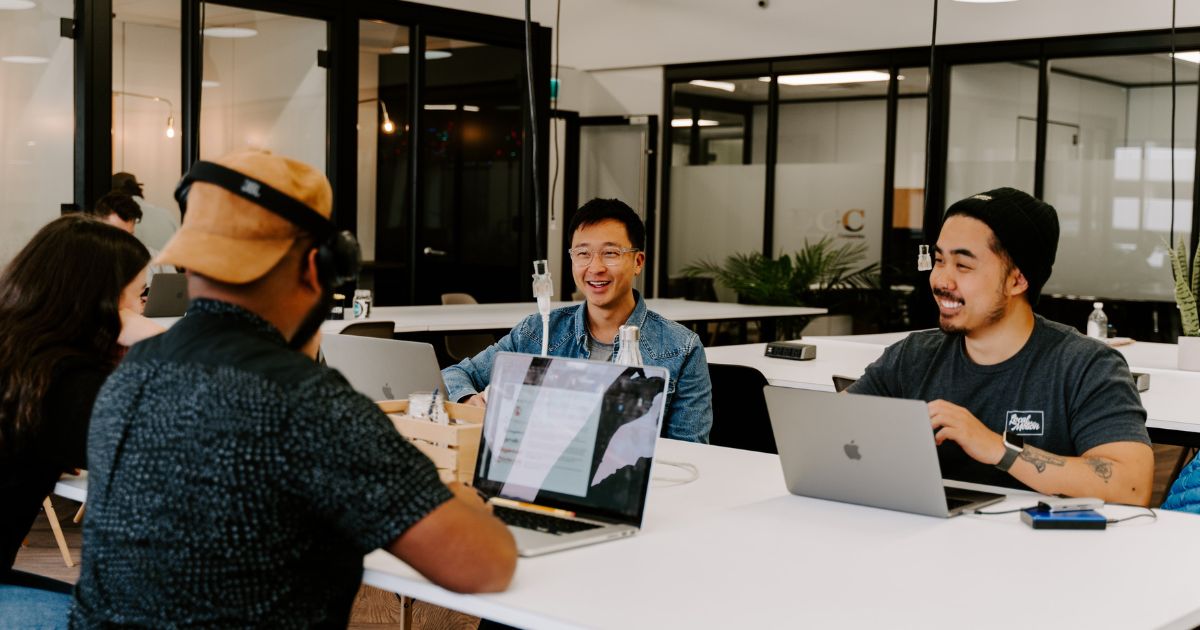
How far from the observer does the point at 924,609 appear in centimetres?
156

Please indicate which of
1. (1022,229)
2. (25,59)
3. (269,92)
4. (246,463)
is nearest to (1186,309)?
(1022,229)

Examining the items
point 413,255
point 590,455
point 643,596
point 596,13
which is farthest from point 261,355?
point 596,13

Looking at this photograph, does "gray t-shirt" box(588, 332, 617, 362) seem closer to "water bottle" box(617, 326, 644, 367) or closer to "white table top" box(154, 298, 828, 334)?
"water bottle" box(617, 326, 644, 367)

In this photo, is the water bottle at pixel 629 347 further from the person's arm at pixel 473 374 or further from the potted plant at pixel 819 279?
the potted plant at pixel 819 279

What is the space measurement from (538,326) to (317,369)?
72.5 inches

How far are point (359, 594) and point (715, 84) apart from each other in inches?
307

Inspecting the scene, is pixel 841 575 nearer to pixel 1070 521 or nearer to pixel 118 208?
pixel 1070 521

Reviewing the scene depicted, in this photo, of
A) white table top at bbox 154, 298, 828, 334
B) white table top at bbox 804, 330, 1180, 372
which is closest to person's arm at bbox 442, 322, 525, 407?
white table top at bbox 804, 330, 1180, 372

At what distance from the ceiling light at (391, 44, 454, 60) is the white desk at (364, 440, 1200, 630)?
7.47m

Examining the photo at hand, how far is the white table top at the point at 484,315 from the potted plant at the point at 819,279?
2367 mm

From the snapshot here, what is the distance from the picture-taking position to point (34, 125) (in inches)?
287

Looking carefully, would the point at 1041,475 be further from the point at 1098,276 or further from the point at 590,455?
the point at 1098,276

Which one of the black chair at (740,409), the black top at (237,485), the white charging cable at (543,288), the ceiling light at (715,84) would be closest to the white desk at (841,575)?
the black top at (237,485)

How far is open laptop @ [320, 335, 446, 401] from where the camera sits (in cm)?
274
